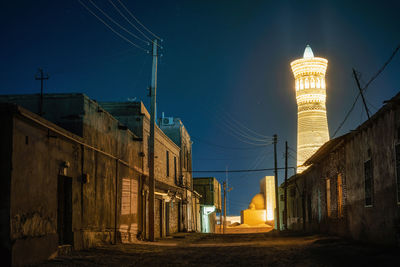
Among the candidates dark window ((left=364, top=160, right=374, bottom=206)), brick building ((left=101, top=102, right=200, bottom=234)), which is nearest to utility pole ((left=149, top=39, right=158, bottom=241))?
brick building ((left=101, top=102, right=200, bottom=234))

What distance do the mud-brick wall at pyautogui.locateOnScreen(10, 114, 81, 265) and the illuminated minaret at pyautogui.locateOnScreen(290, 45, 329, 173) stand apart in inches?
2173

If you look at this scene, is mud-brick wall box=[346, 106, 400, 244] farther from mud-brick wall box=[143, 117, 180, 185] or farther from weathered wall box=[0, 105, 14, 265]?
mud-brick wall box=[143, 117, 180, 185]

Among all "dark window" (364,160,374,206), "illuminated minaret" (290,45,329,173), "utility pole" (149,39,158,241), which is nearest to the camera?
"dark window" (364,160,374,206)

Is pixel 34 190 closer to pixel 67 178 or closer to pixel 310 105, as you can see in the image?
pixel 67 178

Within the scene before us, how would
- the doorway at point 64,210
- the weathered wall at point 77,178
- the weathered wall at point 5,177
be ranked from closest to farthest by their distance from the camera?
1. the weathered wall at point 5,177
2. the weathered wall at point 77,178
3. the doorway at point 64,210

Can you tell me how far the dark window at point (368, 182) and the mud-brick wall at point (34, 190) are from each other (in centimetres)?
894

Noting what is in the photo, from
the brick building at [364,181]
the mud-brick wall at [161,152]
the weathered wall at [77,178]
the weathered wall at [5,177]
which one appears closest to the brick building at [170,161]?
the mud-brick wall at [161,152]

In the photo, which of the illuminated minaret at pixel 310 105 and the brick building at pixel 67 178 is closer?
the brick building at pixel 67 178

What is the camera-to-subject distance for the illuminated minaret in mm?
65000

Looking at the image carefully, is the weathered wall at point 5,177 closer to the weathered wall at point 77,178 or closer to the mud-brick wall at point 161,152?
the weathered wall at point 77,178

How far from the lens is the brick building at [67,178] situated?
9961 mm

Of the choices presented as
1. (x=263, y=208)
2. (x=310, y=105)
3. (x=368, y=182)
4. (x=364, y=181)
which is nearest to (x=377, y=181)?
(x=368, y=182)

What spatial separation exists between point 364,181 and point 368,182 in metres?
0.39

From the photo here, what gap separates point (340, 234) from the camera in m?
20.2
